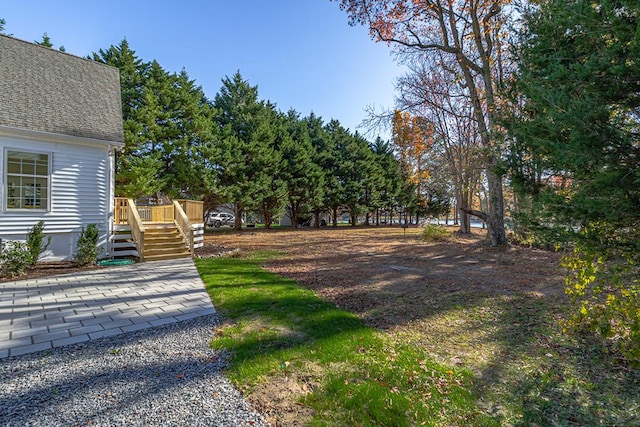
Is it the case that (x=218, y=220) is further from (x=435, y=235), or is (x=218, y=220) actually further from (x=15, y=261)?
(x=15, y=261)

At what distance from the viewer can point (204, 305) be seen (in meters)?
5.14

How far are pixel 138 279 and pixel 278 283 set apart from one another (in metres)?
3.34

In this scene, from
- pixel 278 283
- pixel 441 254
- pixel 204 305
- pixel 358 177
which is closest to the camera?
pixel 204 305

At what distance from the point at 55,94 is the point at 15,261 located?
20.2 ft

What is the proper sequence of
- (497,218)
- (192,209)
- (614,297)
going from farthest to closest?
1. (192,209)
2. (497,218)
3. (614,297)

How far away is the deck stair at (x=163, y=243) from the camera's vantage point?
32.9ft

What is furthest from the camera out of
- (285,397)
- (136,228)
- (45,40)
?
(45,40)

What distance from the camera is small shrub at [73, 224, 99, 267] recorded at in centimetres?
865

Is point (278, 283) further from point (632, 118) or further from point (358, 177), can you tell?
point (358, 177)

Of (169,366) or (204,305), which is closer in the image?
(169,366)

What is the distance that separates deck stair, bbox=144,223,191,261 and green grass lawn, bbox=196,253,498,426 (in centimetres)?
624

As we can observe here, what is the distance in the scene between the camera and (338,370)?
2.96 m

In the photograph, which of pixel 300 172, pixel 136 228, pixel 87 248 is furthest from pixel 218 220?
pixel 87 248

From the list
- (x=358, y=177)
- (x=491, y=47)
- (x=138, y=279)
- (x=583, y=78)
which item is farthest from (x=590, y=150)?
(x=358, y=177)
